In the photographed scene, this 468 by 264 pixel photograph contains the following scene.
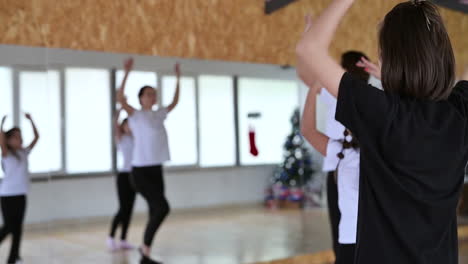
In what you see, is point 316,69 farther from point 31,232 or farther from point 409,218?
point 31,232

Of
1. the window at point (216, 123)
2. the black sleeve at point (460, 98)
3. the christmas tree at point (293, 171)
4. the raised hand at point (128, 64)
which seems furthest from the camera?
the christmas tree at point (293, 171)

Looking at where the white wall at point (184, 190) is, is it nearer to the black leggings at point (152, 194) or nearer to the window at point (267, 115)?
the window at point (267, 115)

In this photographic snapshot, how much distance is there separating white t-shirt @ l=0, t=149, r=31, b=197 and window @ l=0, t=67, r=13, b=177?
0.05 meters

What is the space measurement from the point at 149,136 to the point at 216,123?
4.17ft

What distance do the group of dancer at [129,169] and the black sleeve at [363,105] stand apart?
3005mm

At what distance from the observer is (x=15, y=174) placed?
11.6 feet

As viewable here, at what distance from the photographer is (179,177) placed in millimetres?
6523

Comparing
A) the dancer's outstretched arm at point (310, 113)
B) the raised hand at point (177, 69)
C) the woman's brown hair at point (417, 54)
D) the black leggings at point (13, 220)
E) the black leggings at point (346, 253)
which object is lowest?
the black leggings at point (13, 220)

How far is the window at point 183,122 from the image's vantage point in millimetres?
5469

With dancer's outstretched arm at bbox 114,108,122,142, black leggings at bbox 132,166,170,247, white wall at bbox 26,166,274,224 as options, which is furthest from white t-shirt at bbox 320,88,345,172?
white wall at bbox 26,166,274,224

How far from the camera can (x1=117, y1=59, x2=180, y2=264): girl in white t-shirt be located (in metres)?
4.70

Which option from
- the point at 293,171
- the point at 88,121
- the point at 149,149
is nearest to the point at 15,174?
the point at 149,149

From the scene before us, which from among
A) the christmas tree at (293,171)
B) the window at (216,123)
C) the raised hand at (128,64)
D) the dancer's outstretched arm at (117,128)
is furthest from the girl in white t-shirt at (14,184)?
the christmas tree at (293,171)

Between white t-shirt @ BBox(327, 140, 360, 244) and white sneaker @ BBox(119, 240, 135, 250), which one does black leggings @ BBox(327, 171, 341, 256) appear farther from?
white sneaker @ BBox(119, 240, 135, 250)
